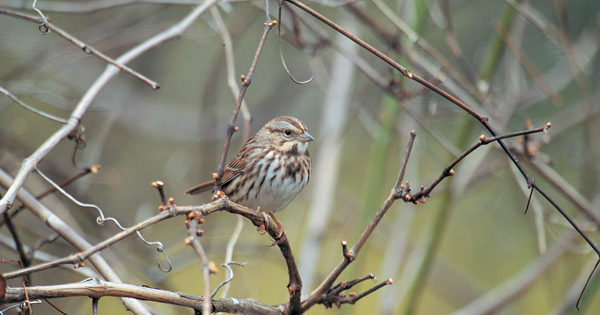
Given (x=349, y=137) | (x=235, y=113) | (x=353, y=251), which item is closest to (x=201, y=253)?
(x=235, y=113)

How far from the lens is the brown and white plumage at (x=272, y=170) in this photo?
334 cm

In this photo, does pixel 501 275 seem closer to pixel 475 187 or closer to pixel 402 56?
pixel 475 187

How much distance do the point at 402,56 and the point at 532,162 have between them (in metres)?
0.95

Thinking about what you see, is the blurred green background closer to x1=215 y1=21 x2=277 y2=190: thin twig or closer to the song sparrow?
the song sparrow

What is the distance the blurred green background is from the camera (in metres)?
3.44

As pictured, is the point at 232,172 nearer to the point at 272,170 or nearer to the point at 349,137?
the point at 272,170

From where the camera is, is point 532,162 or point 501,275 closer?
point 532,162

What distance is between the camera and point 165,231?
20.6ft

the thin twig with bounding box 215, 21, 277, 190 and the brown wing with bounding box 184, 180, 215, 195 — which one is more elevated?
the brown wing with bounding box 184, 180, 215, 195

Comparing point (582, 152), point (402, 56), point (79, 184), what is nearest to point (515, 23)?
point (582, 152)

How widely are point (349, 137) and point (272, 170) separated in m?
3.52

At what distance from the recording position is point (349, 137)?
679 cm

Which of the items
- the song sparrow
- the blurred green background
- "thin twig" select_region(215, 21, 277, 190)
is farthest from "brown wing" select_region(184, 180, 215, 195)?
"thin twig" select_region(215, 21, 277, 190)

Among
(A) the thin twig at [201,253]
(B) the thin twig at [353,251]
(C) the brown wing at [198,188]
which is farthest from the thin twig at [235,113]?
(C) the brown wing at [198,188]
